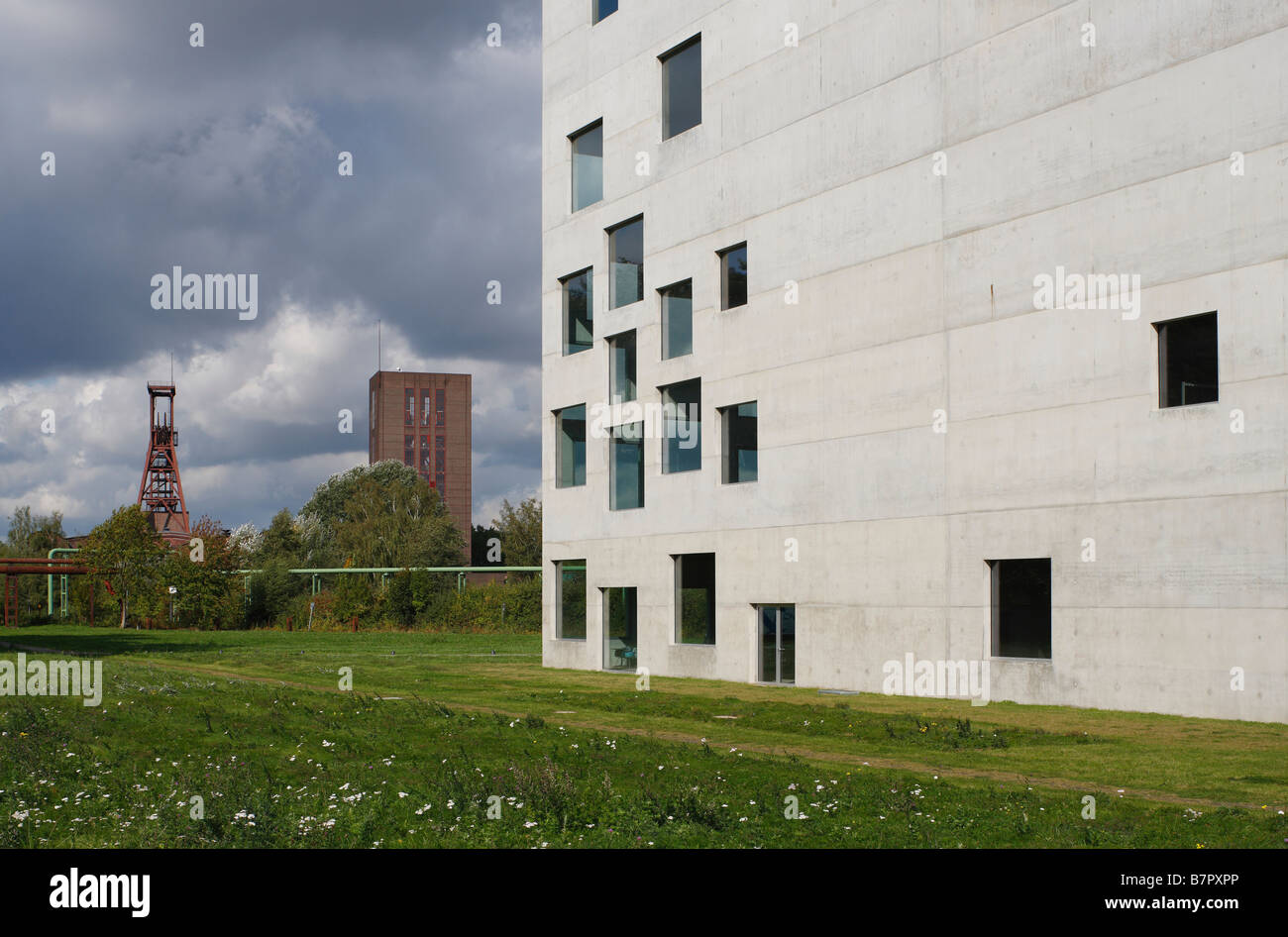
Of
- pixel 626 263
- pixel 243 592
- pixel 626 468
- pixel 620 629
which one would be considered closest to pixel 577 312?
pixel 626 263

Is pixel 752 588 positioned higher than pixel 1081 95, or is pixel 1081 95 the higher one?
pixel 1081 95

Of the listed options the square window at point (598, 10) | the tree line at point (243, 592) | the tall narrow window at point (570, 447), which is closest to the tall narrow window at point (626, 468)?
the tall narrow window at point (570, 447)

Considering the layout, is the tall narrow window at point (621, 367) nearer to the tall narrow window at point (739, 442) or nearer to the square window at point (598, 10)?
the tall narrow window at point (739, 442)

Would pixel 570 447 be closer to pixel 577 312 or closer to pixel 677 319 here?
pixel 577 312

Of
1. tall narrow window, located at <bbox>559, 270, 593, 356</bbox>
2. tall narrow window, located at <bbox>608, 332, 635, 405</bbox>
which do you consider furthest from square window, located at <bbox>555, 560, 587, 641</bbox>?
tall narrow window, located at <bbox>559, 270, 593, 356</bbox>

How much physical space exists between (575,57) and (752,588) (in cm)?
1810

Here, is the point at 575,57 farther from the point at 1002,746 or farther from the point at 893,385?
the point at 1002,746

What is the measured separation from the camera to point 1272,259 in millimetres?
20609

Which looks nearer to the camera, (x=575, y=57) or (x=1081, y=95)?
(x=1081, y=95)

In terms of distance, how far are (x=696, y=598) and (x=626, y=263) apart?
32.8 ft

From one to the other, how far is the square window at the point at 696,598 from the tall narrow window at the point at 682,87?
38.9 ft

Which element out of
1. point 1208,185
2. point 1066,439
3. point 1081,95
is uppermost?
point 1081,95

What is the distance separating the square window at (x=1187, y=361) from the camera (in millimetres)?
21781
